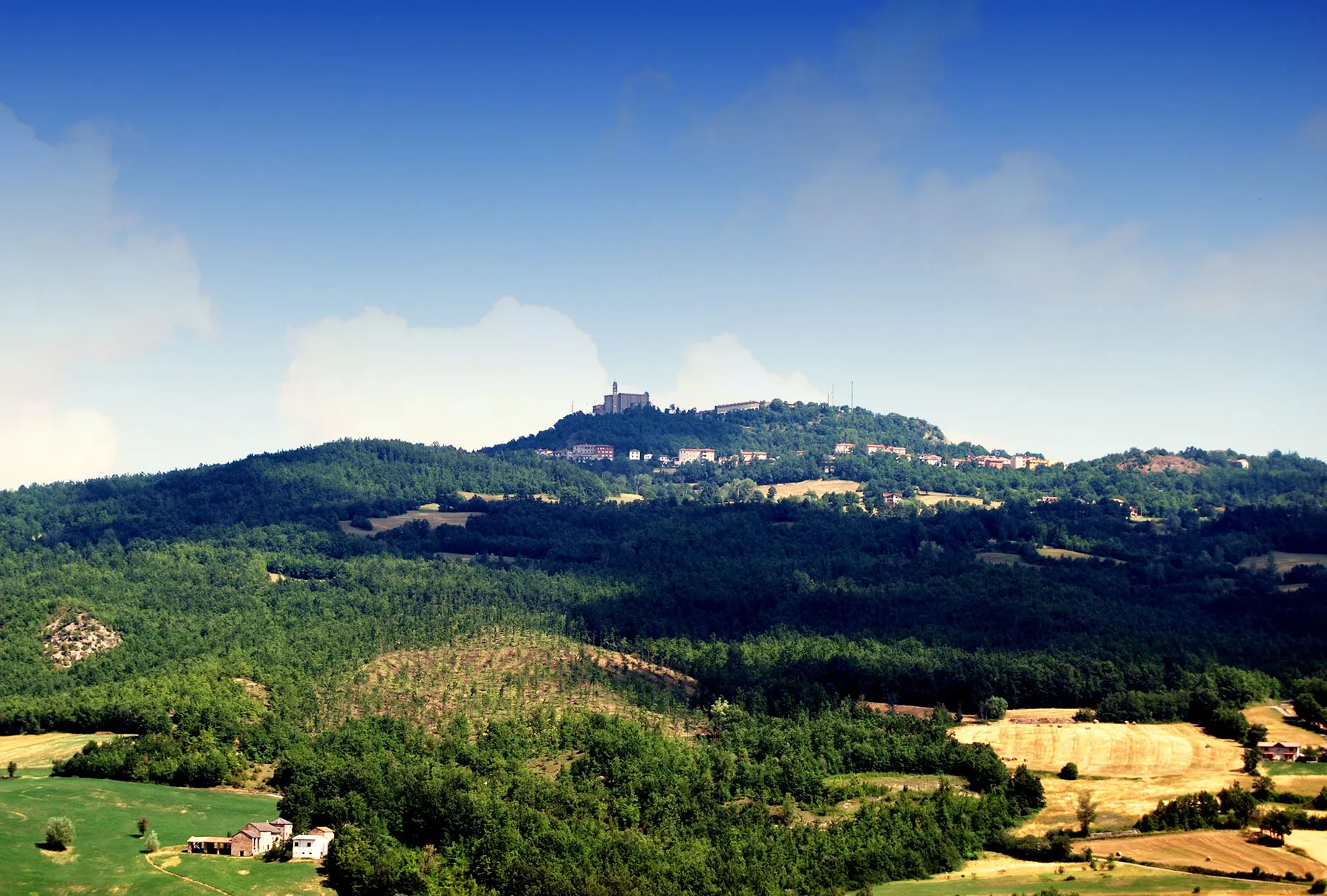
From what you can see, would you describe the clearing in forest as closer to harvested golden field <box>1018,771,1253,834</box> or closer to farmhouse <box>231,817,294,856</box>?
harvested golden field <box>1018,771,1253,834</box>

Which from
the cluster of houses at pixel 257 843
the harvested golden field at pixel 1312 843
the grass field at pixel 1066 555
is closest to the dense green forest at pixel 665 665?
the grass field at pixel 1066 555

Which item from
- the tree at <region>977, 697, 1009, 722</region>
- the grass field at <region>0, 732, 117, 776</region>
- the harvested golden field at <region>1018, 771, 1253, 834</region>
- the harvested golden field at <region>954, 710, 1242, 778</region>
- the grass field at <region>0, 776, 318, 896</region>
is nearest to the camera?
the grass field at <region>0, 776, 318, 896</region>

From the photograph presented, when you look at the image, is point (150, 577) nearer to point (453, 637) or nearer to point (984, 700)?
point (453, 637)

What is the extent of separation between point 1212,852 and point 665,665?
2579 inches

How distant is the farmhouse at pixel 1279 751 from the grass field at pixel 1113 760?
74.9 inches

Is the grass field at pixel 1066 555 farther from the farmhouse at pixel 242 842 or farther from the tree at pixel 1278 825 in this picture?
the farmhouse at pixel 242 842

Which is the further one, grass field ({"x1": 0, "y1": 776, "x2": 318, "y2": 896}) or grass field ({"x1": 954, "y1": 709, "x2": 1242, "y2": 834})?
grass field ({"x1": 954, "y1": 709, "x2": 1242, "y2": 834})

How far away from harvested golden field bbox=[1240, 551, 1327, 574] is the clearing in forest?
4066 inches

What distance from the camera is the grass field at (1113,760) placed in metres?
91.1

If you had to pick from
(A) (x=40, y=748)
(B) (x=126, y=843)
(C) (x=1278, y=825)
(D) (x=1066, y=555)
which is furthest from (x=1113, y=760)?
(D) (x=1066, y=555)

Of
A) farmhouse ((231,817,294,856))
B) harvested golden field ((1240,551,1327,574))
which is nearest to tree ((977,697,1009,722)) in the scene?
farmhouse ((231,817,294,856))

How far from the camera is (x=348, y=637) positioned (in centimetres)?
13912

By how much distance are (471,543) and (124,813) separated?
109147 millimetres

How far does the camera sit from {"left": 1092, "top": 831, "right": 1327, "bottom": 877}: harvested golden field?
76.8m
